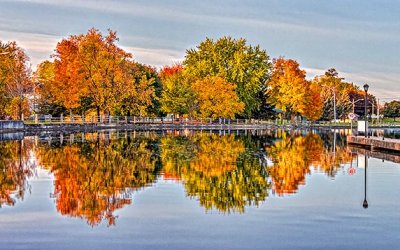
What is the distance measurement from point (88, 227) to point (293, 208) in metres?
5.27

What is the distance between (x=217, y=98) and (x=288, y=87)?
1586 centimetres

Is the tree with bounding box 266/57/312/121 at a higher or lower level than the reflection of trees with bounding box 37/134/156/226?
higher

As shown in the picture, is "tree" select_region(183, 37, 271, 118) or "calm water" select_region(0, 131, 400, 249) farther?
"tree" select_region(183, 37, 271, 118)

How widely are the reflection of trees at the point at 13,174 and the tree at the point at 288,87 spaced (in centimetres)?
8663

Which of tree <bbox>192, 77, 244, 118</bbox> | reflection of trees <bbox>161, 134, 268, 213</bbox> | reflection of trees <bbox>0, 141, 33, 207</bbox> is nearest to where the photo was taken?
reflection of trees <bbox>161, 134, 268, 213</bbox>

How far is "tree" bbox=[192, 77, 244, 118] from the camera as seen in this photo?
10888 centimetres

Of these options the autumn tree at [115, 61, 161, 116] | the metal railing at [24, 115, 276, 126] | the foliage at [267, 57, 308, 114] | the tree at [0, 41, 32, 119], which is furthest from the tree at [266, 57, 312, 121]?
the tree at [0, 41, 32, 119]

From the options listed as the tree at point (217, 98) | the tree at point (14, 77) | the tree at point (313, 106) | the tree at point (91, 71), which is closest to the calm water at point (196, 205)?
the tree at point (14, 77)

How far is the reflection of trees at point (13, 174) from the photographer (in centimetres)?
1811

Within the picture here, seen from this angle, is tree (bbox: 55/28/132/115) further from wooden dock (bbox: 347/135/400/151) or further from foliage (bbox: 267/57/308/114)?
wooden dock (bbox: 347/135/400/151)

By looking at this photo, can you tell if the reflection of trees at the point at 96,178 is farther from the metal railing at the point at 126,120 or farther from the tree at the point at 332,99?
the tree at the point at 332,99

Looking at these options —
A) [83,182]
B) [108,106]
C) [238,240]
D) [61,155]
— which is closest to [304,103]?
[108,106]

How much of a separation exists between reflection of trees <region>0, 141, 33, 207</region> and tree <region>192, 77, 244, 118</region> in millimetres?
75071

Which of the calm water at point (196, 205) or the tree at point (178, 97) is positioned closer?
the calm water at point (196, 205)
